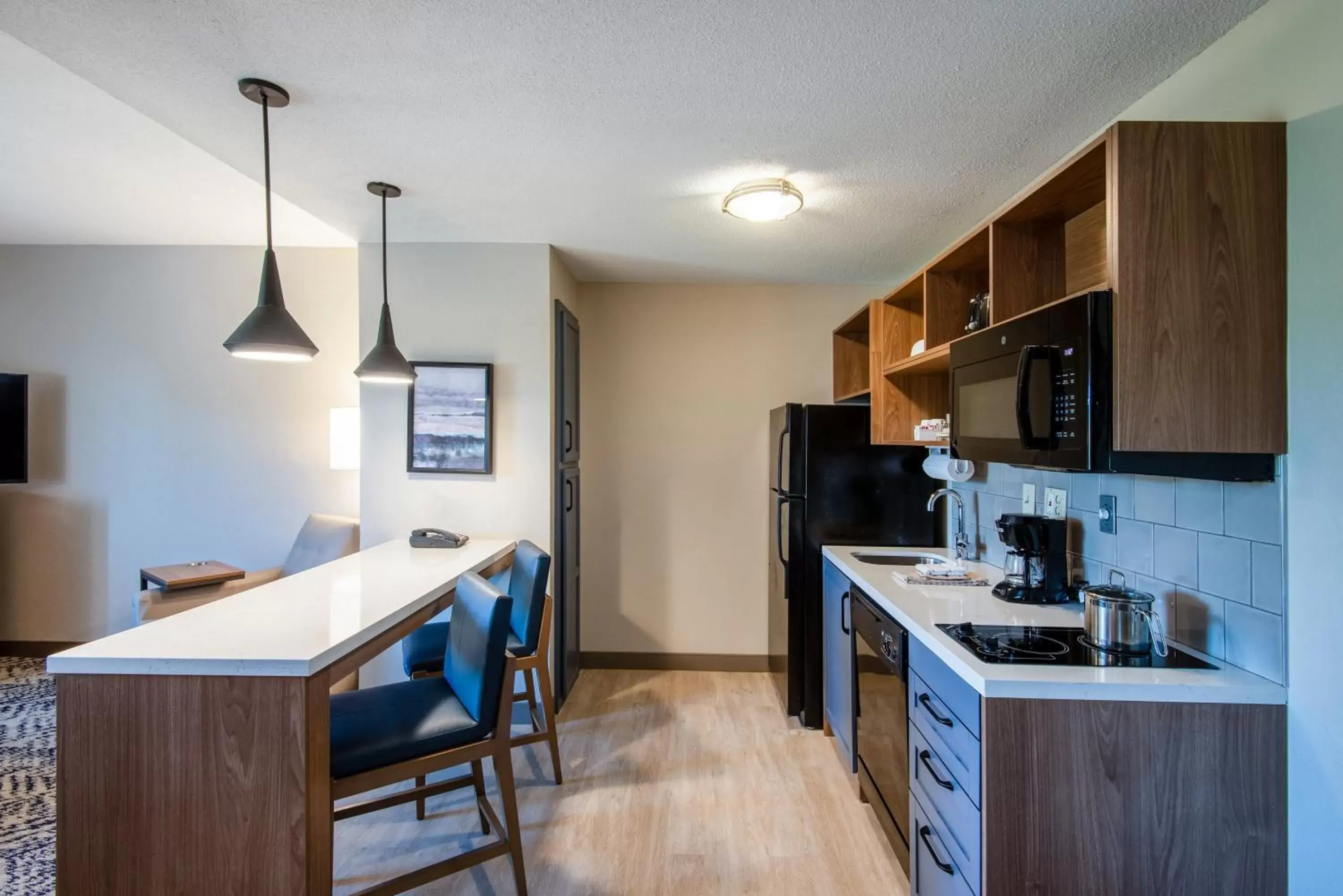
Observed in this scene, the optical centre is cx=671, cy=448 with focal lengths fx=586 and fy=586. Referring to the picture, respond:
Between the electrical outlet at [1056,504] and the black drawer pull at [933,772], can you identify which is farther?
the electrical outlet at [1056,504]

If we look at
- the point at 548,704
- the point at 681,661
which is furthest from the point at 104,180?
the point at 681,661

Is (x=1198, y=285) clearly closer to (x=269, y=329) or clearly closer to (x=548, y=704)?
(x=548, y=704)

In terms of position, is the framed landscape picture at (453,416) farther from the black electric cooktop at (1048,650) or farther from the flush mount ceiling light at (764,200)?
the black electric cooktop at (1048,650)

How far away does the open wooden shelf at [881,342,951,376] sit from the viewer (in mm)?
2057

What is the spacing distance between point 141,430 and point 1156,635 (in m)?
4.89

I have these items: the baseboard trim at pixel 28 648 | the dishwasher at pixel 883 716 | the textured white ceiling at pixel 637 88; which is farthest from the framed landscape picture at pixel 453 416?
the baseboard trim at pixel 28 648

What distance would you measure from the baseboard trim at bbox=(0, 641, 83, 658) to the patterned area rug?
0.20ft

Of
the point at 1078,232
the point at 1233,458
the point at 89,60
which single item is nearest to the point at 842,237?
the point at 1078,232

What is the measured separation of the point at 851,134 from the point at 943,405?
4.32ft

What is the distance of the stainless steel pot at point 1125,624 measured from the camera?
141 centimetres

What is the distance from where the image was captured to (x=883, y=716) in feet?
6.49

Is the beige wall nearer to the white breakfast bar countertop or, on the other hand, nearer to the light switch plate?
the white breakfast bar countertop

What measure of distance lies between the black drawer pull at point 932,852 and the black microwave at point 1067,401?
3.35ft

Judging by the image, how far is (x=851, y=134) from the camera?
182cm
